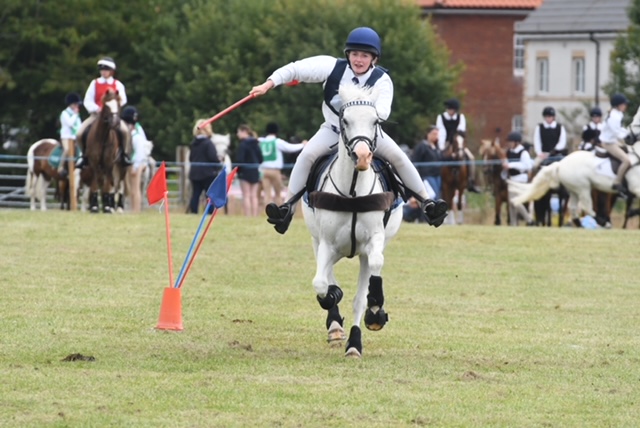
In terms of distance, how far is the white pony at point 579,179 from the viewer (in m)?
27.4

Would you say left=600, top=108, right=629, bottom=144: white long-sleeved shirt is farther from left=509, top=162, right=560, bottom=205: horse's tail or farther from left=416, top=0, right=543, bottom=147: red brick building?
left=416, top=0, right=543, bottom=147: red brick building

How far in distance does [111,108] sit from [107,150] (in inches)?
34.3

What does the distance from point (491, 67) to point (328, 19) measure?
A: 60.0 ft

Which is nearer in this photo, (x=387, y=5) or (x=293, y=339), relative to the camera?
(x=293, y=339)

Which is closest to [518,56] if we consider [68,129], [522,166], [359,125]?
[522,166]

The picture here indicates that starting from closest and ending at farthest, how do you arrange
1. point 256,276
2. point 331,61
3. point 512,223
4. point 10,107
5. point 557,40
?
point 331,61, point 256,276, point 512,223, point 10,107, point 557,40

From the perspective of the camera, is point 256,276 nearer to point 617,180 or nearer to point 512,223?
point 617,180

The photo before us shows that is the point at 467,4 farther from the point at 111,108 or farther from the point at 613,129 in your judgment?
the point at 111,108

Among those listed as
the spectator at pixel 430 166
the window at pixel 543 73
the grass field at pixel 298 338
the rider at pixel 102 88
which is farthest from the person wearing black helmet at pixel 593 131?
the window at pixel 543 73

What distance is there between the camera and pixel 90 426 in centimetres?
836

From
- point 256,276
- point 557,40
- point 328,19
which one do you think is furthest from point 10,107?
point 256,276

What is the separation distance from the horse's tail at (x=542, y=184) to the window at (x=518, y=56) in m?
43.4

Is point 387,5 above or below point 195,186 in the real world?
above

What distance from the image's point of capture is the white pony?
27.4 m
